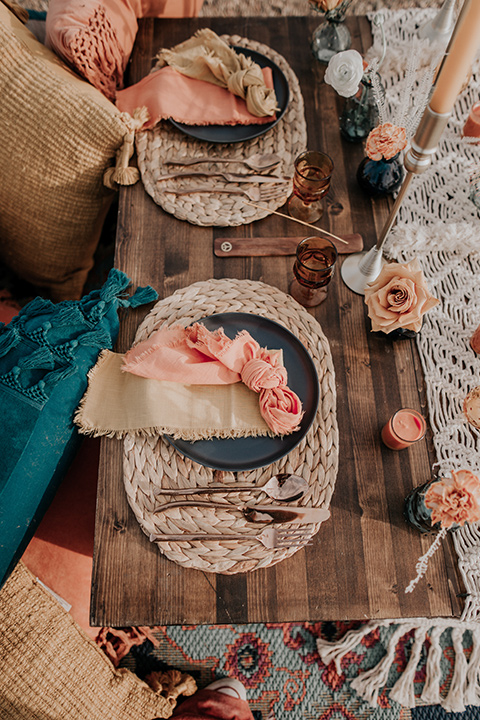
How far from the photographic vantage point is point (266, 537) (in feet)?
2.77

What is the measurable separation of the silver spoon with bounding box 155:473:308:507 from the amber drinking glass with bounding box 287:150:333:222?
57cm

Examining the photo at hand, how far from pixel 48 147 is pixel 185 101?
1.08 feet

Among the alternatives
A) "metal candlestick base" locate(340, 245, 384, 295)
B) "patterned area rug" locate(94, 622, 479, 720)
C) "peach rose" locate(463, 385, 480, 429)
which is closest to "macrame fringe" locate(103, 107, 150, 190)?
"metal candlestick base" locate(340, 245, 384, 295)

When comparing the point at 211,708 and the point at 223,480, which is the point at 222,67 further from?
the point at 211,708

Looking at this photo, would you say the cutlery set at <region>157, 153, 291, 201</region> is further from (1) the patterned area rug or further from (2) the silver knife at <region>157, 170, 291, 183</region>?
(1) the patterned area rug

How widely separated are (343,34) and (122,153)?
0.63 m

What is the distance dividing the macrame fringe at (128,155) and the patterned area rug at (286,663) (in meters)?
1.17

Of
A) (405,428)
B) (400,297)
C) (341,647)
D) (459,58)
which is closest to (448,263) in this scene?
(400,297)

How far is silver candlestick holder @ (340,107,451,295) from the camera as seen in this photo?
72cm

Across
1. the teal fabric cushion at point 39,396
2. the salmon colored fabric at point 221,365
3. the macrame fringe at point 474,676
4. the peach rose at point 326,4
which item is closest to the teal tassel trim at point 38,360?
the teal fabric cushion at point 39,396

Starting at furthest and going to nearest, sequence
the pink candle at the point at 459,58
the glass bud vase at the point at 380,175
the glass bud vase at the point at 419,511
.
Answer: the glass bud vase at the point at 380,175 < the glass bud vase at the point at 419,511 < the pink candle at the point at 459,58

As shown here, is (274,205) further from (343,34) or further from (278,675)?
(278,675)

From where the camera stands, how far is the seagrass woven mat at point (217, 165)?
1093 mm

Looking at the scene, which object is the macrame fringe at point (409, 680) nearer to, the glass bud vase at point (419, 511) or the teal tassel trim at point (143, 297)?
the glass bud vase at point (419, 511)
